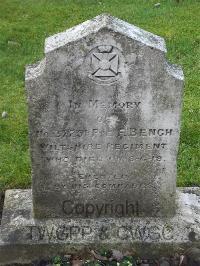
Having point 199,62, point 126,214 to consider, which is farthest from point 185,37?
point 126,214

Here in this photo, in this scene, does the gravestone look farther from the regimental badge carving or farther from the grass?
the grass

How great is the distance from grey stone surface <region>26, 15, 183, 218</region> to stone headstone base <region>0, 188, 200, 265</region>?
0.34 feet

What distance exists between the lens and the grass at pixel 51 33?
23.8 feet

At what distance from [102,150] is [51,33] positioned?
249 inches

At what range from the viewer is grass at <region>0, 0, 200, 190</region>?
23.8 ft

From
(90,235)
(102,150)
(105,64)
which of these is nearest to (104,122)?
(102,150)

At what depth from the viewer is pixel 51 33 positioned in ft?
37.3

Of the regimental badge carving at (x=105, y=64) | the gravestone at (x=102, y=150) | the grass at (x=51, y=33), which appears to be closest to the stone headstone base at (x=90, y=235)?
the gravestone at (x=102, y=150)

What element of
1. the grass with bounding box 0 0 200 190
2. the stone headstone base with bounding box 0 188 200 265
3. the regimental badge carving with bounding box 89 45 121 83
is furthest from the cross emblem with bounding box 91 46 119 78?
the grass with bounding box 0 0 200 190

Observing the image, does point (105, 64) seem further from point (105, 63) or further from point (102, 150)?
point (102, 150)

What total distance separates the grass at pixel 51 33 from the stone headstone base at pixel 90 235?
115cm

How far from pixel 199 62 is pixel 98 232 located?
5086 mm

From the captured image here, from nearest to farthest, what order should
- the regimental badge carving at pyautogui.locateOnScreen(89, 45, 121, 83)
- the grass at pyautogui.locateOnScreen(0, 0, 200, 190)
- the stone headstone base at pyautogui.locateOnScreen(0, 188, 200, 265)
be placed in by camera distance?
1. the regimental badge carving at pyautogui.locateOnScreen(89, 45, 121, 83)
2. the stone headstone base at pyautogui.locateOnScreen(0, 188, 200, 265)
3. the grass at pyautogui.locateOnScreen(0, 0, 200, 190)

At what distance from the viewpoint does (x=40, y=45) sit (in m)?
10.7
